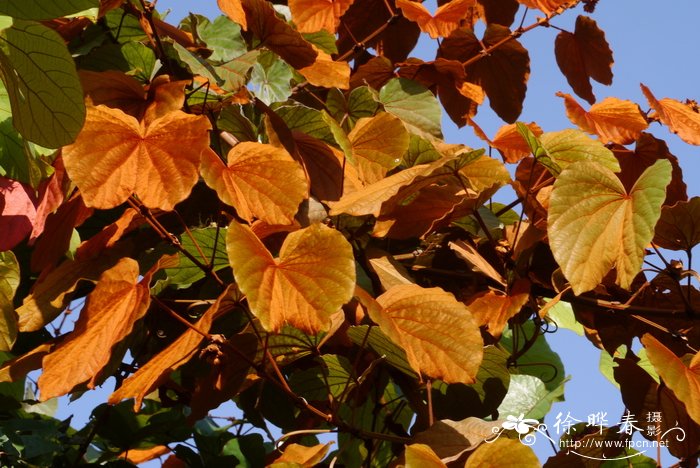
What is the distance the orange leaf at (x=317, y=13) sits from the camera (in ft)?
4.45

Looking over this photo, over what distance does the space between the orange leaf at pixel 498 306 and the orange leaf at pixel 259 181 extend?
0.26 metres

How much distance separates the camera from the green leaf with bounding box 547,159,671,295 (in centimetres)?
92

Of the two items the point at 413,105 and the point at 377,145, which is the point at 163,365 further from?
the point at 413,105

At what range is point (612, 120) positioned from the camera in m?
1.37

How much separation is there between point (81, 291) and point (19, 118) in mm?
615

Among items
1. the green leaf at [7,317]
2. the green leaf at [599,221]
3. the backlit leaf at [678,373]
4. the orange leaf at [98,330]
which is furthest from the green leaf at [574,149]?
the green leaf at [7,317]

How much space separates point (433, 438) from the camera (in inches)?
35.7

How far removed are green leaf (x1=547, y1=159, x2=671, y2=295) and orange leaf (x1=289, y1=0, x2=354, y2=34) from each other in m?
0.55

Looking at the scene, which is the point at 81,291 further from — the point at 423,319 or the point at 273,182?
the point at 423,319

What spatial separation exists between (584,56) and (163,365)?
1087 mm

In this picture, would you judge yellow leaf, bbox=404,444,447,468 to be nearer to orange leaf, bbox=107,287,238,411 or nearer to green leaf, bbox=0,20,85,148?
orange leaf, bbox=107,287,238,411

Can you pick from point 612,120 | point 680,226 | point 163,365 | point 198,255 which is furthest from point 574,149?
point 163,365

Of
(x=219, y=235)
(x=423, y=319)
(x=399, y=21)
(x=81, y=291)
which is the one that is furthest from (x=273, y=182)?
(x=399, y=21)

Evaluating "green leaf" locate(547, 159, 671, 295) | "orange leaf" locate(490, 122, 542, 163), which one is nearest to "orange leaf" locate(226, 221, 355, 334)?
"green leaf" locate(547, 159, 671, 295)
